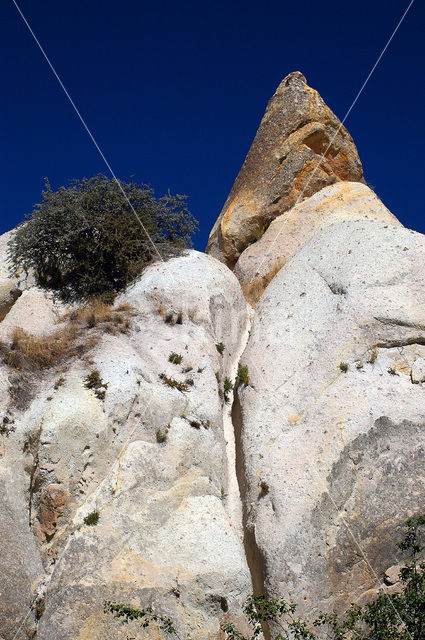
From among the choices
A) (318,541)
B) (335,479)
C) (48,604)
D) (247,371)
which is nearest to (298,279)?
(247,371)

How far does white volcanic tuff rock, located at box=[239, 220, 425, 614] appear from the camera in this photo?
406 inches

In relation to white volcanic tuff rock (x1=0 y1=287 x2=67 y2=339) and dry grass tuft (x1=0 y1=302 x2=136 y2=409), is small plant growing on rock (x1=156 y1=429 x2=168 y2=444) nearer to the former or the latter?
dry grass tuft (x1=0 y1=302 x2=136 y2=409)

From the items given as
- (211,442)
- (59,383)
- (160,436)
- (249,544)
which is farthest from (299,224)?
(249,544)

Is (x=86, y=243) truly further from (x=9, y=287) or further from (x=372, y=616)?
(x=372, y=616)

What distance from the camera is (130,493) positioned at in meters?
10.4

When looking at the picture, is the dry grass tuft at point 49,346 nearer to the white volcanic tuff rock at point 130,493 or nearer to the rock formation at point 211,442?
the rock formation at point 211,442

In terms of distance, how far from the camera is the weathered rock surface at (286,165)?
65.0ft

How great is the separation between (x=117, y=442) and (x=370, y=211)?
1072cm

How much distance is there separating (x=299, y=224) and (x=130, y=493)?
1086 centimetres

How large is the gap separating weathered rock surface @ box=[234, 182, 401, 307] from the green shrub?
2311mm

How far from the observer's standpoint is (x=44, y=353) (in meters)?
12.1

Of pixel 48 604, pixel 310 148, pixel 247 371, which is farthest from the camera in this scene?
pixel 310 148

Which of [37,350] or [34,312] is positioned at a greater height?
[34,312]

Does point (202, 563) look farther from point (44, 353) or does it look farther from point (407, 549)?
point (44, 353)
